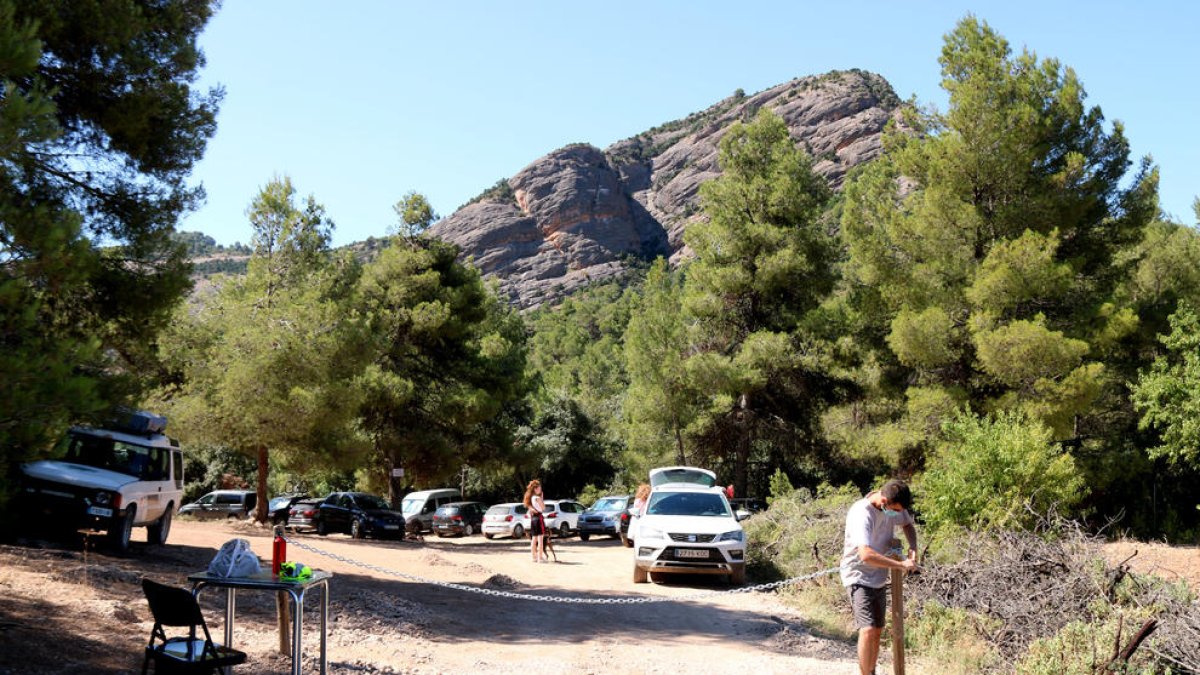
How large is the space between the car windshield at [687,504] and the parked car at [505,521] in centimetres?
1673

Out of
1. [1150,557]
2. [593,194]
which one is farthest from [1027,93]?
[593,194]

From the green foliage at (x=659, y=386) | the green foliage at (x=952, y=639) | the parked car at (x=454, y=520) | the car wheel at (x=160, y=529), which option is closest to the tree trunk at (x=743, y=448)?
the green foliage at (x=659, y=386)

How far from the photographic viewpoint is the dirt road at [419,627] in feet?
27.0

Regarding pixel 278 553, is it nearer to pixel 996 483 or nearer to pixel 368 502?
pixel 996 483

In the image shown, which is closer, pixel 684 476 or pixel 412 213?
pixel 684 476

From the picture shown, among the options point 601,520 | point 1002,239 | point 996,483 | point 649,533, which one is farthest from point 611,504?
point 996,483

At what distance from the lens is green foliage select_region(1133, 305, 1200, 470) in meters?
21.8

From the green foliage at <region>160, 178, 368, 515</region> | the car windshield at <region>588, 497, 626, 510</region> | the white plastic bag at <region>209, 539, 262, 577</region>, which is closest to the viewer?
the white plastic bag at <region>209, 539, 262, 577</region>

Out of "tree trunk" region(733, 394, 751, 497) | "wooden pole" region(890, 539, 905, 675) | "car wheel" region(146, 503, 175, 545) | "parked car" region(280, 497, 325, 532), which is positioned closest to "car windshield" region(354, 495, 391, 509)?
"parked car" region(280, 497, 325, 532)

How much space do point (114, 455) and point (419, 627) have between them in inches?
282

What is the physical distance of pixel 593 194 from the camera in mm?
184750

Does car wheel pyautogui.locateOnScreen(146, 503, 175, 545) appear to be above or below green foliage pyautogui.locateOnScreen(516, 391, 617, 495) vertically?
below

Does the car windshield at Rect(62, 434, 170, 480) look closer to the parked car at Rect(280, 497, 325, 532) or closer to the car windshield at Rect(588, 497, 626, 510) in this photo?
the parked car at Rect(280, 497, 325, 532)

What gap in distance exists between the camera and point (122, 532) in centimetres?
1353
